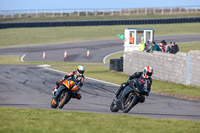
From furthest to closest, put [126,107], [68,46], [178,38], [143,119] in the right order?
[178,38] < [68,46] < [126,107] < [143,119]

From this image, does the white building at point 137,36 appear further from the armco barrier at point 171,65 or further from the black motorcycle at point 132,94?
the black motorcycle at point 132,94

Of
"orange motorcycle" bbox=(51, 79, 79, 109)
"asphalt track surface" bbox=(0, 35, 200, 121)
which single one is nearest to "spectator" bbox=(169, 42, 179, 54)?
"asphalt track surface" bbox=(0, 35, 200, 121)

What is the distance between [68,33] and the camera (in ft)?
206

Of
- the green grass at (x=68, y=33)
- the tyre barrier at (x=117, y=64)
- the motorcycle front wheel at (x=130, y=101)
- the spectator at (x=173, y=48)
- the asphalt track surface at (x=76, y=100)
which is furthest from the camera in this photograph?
the green grass at (x=68, y=33)

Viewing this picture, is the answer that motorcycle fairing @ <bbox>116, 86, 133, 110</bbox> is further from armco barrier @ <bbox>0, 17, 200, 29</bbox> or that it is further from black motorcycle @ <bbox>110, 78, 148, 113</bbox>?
armco barrier @ <bbox>0, 17, 200, 29</bbox>

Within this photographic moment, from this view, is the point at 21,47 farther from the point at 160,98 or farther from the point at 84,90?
the point at 160,98

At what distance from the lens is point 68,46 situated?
168 feet

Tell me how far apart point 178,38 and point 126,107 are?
43.5 m

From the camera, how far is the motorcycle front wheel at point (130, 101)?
13325 mm

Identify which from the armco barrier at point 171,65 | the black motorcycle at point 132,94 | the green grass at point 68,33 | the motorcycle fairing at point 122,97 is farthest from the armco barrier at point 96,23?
the black motorcycle at point 132,94

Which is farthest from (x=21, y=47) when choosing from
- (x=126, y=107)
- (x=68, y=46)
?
(x=126, y=107)

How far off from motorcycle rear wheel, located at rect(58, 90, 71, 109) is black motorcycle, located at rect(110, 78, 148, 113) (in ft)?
5.87

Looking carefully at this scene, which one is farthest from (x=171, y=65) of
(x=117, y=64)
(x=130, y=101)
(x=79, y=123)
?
(x=79, y=123)

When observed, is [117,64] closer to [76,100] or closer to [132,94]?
[76,100]
